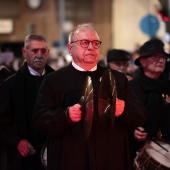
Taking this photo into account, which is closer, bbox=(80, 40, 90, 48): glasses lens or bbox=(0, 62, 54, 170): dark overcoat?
bbox=(80, 40, 90, 48): glasses lens

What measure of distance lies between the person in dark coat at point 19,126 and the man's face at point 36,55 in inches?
7.1

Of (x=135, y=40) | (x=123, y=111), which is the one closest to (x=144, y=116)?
(x=123, y=111)

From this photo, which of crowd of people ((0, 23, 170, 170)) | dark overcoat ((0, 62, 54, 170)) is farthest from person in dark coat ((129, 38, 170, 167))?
dark overcoat ((0, 62, 54, 170))

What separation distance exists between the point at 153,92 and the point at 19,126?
170cm

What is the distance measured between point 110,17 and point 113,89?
32431 millimetres

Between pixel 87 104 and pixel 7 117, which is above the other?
pixel 87 104

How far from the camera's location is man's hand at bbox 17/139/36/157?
555 centimetres

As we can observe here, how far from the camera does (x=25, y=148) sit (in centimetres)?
556

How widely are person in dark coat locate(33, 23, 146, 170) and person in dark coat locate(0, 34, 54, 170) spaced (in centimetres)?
103

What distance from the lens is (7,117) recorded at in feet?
18.8

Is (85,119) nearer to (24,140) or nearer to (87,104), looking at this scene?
(87,104)

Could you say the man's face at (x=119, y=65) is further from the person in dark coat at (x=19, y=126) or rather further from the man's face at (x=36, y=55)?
the person in dark coat at (x=19, y=126)

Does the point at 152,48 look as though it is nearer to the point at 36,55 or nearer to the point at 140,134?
the point at 140,134

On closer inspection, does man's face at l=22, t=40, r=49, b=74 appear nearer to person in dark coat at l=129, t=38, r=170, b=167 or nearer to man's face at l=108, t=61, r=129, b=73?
person in dark coat at l=129, t=38, r=170, b=167
